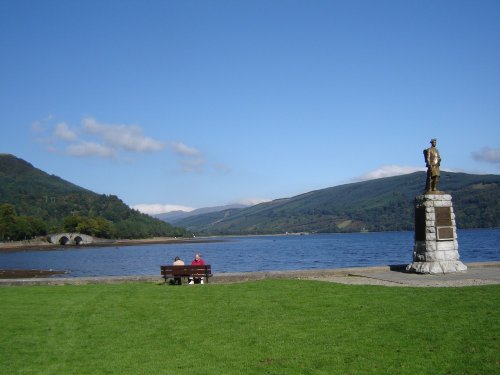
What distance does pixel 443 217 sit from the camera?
21.3 m

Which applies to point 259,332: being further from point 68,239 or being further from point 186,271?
point 68,239

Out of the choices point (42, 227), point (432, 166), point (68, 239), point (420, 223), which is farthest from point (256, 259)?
point (42, 227)

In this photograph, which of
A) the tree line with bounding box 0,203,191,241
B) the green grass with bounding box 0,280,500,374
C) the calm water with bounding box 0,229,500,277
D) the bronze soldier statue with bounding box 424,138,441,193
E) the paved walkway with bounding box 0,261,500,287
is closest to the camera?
the green grass with bounding box 0,280,500,374

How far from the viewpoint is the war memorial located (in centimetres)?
2109

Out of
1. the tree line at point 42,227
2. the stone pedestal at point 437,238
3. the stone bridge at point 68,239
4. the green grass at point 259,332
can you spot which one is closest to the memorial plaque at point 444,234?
the stone pedestal at point 437,238

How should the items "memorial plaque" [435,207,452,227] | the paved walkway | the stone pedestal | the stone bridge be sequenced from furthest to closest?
the stone bridge → "memorial plaque" [435,207,452,227] → the stone pedestal → the paved walkway

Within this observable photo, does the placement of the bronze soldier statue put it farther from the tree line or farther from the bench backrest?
the tree line

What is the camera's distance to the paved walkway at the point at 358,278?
18.5 metres

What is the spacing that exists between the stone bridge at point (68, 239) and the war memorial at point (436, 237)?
533ft

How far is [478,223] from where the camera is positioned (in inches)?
Answer: 7790

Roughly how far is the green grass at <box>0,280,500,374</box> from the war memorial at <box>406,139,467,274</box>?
5.65 meters

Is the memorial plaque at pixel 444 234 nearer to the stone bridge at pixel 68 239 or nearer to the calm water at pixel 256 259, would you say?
the calm water at pixel 256 259

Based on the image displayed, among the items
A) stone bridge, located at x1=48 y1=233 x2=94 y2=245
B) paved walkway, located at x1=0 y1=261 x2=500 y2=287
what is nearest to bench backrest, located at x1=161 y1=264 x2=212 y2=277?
paved walkway, located at x1=0 y1=261 x2=500 y2=287

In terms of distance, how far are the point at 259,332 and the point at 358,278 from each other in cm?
1010
